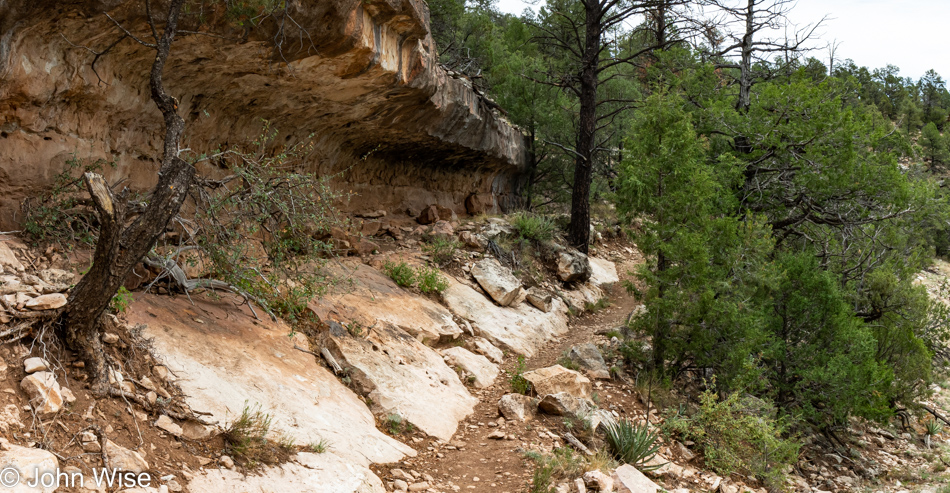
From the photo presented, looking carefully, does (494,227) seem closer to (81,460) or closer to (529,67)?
(529,67)

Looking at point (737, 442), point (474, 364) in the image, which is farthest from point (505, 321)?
point (737, 442)

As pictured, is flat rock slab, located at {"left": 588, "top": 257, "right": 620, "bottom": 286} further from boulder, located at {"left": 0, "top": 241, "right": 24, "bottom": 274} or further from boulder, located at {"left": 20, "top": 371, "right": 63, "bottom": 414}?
boulder, located at {"left": 20, "top": 371, "right": 63, "bottom": 414}

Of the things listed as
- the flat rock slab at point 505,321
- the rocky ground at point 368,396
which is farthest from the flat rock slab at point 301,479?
the flat rock slab at point 505,321

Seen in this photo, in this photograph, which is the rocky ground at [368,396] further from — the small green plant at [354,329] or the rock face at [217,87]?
the rock face at [217,87]

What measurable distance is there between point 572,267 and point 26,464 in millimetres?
9695

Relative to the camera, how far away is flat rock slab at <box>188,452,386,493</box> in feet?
11.3

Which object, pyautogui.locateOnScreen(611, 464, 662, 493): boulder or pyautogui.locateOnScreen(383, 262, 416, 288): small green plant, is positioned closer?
pyautogui.locateOnScreen(611, 464, 662, 493): boulder

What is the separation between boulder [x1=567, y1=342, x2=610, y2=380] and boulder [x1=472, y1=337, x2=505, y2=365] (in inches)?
34.9

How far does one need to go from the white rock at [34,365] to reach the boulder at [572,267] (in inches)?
354

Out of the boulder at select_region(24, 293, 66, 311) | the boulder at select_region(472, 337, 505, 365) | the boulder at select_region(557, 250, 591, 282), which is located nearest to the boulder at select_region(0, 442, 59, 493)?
the boulder at select_region(24, 293, 66, 311)

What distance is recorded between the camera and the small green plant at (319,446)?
163 inches

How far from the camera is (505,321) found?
8.77m

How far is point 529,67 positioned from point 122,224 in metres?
12.2

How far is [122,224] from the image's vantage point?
3699 millimetres
